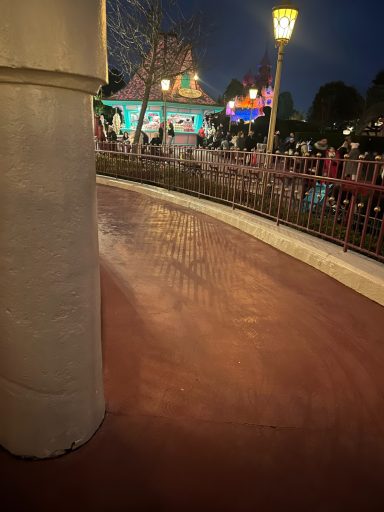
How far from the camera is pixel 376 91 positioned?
3484 cm

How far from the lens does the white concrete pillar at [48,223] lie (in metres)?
1.38

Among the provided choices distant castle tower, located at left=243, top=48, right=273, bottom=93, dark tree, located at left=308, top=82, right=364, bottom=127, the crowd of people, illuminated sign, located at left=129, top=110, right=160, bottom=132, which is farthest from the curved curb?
distant castle tower, located at left=243, top=48, right=273, bottom=93

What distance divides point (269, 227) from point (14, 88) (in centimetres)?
536

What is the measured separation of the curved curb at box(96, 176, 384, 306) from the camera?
4246mm

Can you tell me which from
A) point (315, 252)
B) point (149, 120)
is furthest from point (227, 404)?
point (149, 120)

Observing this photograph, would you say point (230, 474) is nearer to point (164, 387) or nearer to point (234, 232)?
point (164, 387)

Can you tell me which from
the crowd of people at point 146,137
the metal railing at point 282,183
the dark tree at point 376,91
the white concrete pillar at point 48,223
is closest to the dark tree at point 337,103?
the dark tree at point 376,91

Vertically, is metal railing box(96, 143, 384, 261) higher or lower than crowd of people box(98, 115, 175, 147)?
lower

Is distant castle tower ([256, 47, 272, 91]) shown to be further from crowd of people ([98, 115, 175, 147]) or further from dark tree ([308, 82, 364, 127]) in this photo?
crowd of people ([98, 115, 175, 147])

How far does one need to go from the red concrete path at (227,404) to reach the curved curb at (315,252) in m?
0.17

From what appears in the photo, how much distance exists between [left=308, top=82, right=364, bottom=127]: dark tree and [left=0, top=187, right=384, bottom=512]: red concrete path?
4349cm

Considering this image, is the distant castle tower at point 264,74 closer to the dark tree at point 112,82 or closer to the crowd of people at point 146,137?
the dark tree at point 112,82

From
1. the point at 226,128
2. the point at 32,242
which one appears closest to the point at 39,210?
the point at 32,242

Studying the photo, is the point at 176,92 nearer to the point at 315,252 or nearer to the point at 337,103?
the point at 315,252
